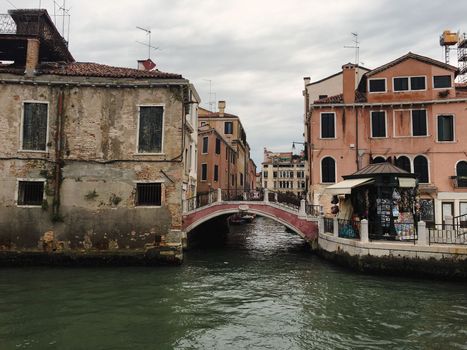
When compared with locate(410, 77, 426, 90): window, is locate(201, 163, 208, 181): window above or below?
below

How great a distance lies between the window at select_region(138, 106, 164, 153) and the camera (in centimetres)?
1539

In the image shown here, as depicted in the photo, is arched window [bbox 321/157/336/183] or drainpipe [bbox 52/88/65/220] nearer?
drainpipe [bbox 52/88/65/220]

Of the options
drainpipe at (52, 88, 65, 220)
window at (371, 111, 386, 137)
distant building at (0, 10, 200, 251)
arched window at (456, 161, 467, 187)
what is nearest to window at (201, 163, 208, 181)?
window at (371, 111, 386, 137)

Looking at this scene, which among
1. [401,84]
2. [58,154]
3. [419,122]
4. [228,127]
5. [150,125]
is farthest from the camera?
[228,127]

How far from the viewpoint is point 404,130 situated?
71.6 ft

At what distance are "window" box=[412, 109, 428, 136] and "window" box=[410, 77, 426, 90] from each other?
130 cm

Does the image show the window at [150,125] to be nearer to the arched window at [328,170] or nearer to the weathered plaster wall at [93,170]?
the weathered plaster wall at [93,170]

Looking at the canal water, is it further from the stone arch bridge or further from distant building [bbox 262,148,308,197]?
distant building [bbox 262,148,308,197]

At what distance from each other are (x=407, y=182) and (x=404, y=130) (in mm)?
8490

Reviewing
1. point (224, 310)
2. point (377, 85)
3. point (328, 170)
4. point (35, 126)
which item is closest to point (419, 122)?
point (377, 85)

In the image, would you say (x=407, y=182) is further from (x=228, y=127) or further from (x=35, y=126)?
(x=228, y=127)

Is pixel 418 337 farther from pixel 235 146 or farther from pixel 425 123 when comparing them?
pixel 235 146

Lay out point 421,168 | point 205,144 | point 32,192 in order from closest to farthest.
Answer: point 32,192 → point 421,168 → point 205,144

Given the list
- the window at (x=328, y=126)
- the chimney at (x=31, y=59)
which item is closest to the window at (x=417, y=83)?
the window at (x=328, y=126)
